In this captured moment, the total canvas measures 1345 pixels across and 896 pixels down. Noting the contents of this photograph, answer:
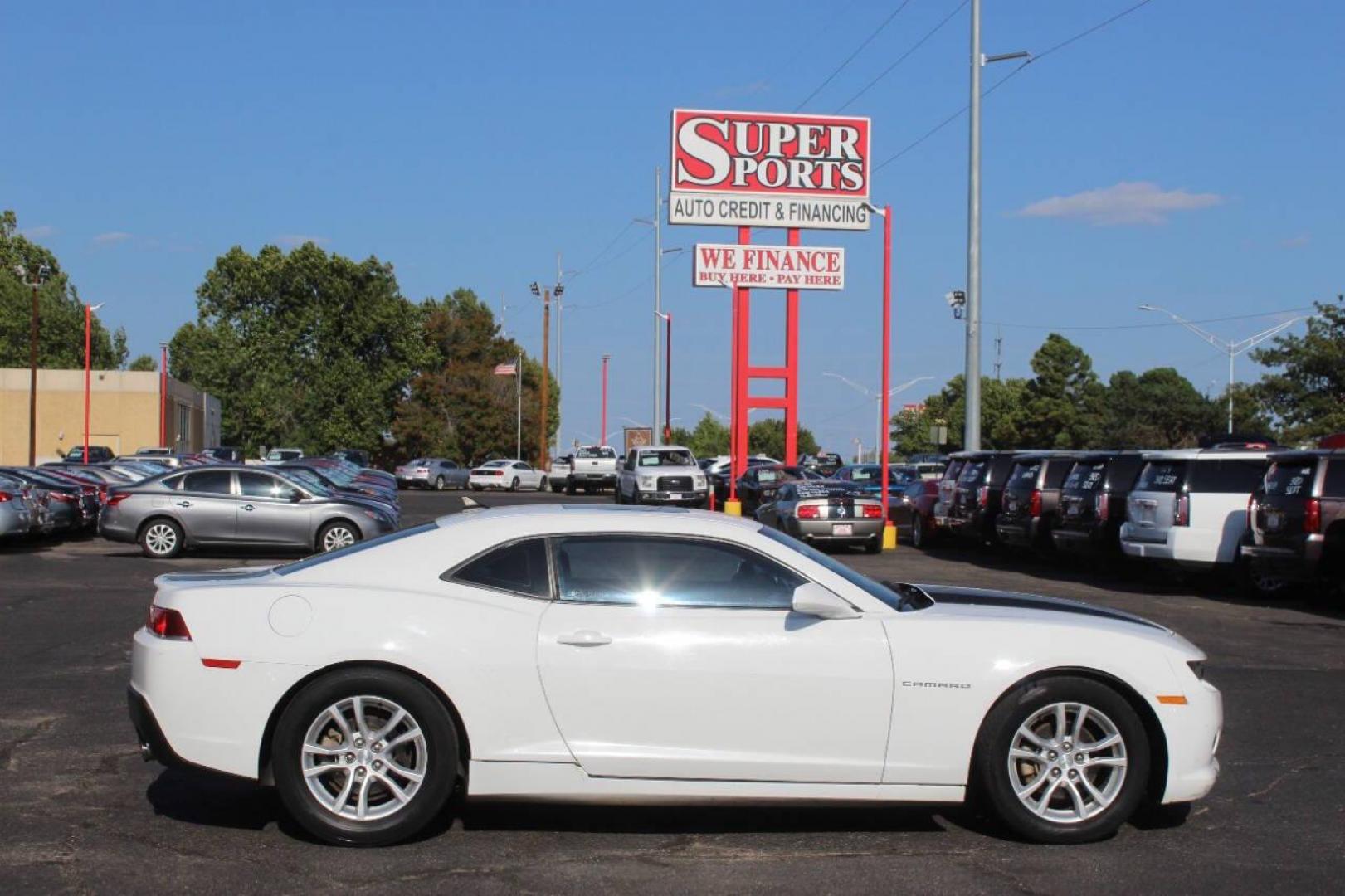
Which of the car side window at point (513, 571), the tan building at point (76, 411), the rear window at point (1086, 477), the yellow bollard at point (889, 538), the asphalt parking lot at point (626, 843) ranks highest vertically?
the tan building at point (76, 411)

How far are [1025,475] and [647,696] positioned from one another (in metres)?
17.2

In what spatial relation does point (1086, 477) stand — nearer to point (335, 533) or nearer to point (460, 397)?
point (335, 533)

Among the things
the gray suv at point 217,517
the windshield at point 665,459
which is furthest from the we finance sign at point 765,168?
the gray suv at point 217,517

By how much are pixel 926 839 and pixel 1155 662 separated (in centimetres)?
126

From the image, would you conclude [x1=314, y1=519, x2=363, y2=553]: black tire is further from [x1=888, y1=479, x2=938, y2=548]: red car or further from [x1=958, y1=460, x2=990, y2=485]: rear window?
[x1=888, y1=479, x2=938, y2=548]: red car

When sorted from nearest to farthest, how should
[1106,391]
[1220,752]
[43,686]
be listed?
[1220,752]
[43,686]
[1106,391]

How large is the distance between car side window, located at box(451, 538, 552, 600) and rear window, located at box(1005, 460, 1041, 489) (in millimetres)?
16757

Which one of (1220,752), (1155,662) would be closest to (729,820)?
(1155,662)

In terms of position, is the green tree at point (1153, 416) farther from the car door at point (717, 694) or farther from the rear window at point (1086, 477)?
the car door at point (717, 694)

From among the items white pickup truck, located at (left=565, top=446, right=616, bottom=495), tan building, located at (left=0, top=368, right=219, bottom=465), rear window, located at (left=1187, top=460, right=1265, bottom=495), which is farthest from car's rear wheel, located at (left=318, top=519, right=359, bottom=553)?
tan building, located at (left=0, top=368, right=219, bottom=465)

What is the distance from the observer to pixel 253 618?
598 cm

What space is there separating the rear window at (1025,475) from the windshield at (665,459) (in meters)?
17.1

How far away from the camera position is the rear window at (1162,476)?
17328 mm

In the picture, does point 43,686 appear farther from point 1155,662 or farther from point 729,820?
point 1155,662
